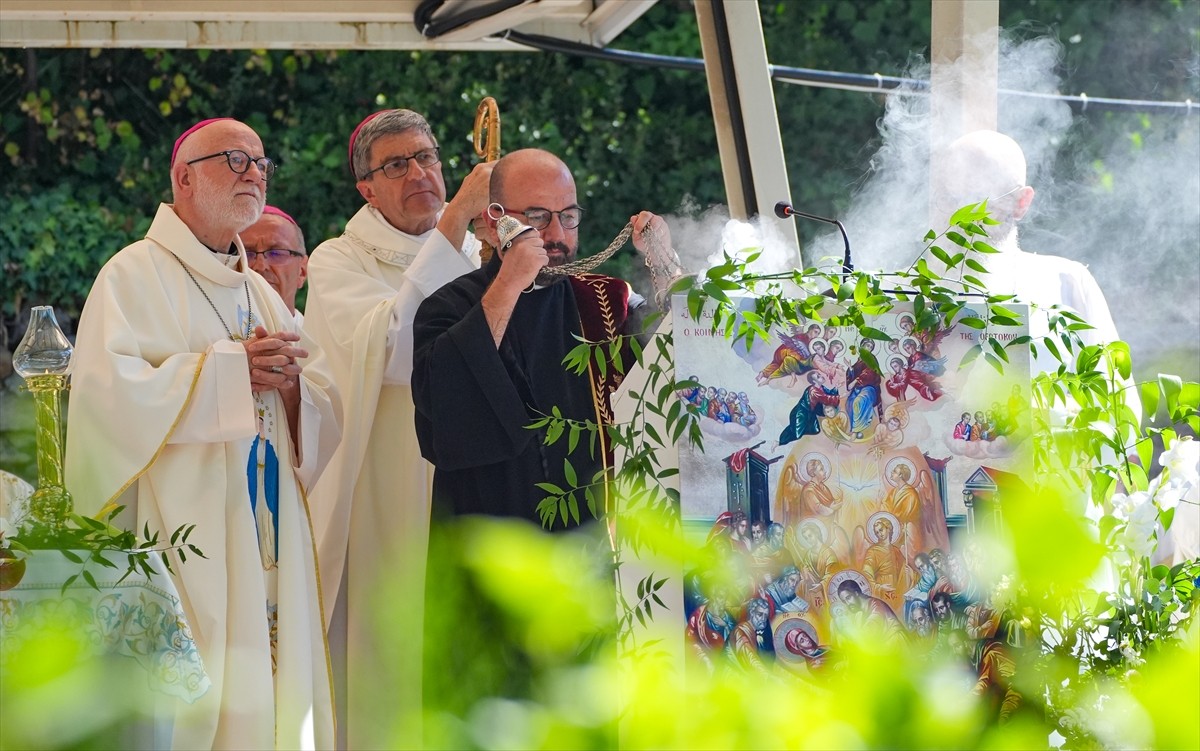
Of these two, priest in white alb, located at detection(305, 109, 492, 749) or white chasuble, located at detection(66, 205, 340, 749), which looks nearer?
white chasuble, located at detection(66, 205, 340, 749)

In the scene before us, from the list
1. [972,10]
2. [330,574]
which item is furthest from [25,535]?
[972,10]

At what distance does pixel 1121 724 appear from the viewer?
0.52 metres

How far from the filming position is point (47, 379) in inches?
121

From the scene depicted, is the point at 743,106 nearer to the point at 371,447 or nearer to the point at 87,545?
the point at 371,447

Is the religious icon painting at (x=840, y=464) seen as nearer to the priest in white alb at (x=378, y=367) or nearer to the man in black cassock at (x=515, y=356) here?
the man in black cassock at (x=515, y=356)

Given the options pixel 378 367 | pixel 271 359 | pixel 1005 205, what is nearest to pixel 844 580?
pixel 1005 205

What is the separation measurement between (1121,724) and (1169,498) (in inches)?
72.0

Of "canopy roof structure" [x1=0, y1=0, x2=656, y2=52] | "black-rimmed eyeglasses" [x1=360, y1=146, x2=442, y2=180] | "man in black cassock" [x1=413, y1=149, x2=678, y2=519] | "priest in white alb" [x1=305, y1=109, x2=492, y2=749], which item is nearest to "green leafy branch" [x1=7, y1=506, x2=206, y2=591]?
"man in black cassock" [x1=413, y1=149, x2=678, y2=519]

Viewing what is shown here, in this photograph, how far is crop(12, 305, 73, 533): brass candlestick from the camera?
3039 millimetres

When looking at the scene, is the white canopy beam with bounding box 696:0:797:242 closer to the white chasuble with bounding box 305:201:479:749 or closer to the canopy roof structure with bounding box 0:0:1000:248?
the canopy roof structure with bounding box 0:0:1000:248

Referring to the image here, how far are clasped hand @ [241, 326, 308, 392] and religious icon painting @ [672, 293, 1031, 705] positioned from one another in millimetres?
1632

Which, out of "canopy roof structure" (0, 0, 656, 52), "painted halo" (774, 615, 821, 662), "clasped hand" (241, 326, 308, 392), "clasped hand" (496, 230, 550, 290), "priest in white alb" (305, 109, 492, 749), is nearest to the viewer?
"painted halo" (774, 615, 821, 662)

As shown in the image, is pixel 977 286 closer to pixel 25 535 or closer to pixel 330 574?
pixel 25 535

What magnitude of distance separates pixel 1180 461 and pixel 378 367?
7.60 feet
